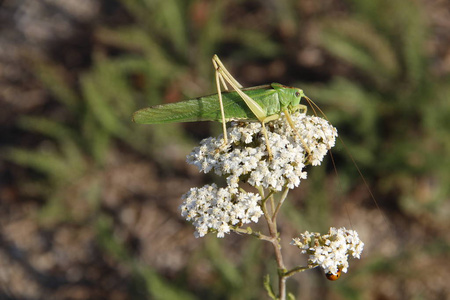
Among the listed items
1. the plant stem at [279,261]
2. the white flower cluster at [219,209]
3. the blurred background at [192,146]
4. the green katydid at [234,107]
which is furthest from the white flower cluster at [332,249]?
the blurred background at [192,146]

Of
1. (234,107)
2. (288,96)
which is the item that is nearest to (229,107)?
(234,107)

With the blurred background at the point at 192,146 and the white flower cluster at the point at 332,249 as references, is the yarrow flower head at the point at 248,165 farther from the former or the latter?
the blurred background at the point at 192,146

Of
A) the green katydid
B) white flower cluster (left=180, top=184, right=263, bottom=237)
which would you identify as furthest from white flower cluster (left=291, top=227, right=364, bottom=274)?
the green katydid

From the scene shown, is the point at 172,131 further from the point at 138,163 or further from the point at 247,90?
the point at 247,90

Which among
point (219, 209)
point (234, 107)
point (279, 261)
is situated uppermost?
point (234, 107)

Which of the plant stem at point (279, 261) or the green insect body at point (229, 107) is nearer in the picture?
the plant stem at point (279, 261)

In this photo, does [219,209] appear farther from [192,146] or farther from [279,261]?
[192,146]
